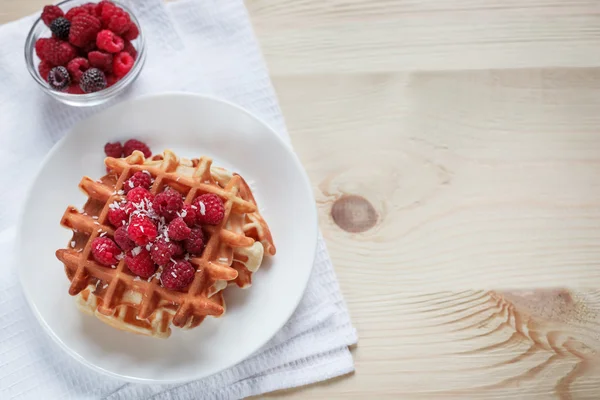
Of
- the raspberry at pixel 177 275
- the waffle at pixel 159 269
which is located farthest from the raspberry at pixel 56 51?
the raspberry at pixel 177 275

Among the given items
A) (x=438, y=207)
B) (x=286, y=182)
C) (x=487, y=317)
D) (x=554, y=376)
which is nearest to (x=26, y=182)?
(x=286, y=182)

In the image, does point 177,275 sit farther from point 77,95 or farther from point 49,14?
point 49,14

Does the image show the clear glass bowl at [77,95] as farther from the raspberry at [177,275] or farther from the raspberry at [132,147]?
the raspberry at [177,275]

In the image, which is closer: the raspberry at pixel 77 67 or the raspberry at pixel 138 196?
the raspberry at pixel 138 196

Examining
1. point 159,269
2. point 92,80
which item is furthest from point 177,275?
point 92,80

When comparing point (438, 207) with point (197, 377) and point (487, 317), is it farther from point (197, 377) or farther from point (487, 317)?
point (197, 377)
